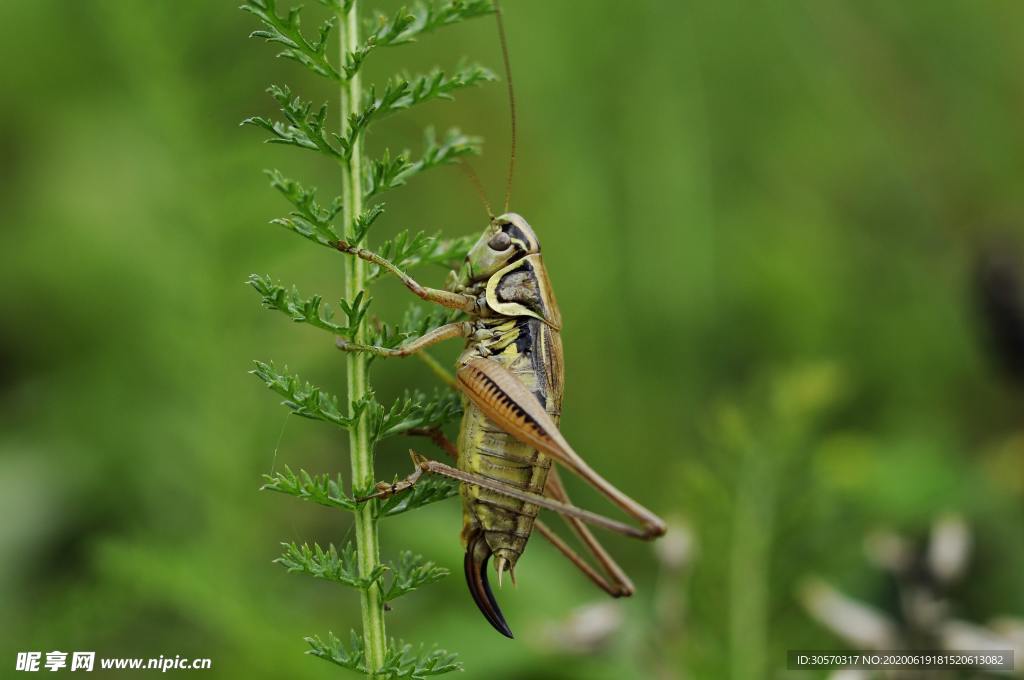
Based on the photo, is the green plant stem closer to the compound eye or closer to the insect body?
the insect body

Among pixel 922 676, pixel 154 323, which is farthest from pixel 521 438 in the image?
pixel 154 323

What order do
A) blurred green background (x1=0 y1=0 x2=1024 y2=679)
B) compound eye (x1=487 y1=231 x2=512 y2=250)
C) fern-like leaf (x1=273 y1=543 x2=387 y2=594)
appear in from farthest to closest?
blurred green background (x1=0 y1=0 x2=1024 y2=679) → compound eye (x1=487 y1=231 x2=512 y2=250) → fern-like leaf (x1=273 y1=543 x2=387 y2=594)

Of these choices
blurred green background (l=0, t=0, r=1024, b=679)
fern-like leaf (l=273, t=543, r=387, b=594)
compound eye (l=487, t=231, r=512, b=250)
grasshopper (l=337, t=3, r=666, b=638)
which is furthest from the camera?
blurred green background (l=0, t=0, r=1024, b=679)

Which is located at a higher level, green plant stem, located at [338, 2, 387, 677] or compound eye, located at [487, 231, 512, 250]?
compound eye, located at [487, 231, 512, 250]

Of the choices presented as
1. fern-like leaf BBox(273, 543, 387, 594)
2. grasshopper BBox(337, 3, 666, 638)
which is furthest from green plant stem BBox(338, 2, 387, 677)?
grasshopper BBox(337, 3, 666, 638)

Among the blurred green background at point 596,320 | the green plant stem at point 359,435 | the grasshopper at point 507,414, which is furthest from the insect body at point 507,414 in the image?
the blurred green background at point 596,320

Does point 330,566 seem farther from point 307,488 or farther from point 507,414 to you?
point 507,414

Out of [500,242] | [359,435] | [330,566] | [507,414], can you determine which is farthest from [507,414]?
[330,566]
